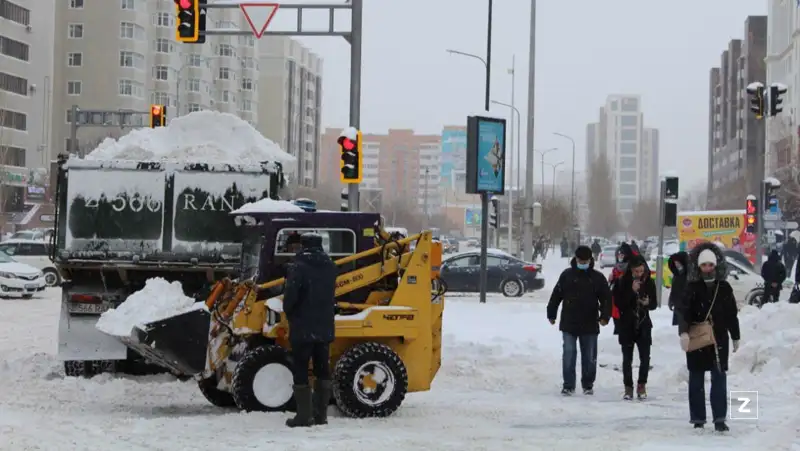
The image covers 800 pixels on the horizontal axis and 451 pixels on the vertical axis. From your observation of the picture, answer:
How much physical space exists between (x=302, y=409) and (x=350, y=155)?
34.9ft

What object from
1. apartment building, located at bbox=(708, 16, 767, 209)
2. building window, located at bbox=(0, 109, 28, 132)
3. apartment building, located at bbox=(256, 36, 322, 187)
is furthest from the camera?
apartment building, located at bbox=(256, 36, 322, 187)

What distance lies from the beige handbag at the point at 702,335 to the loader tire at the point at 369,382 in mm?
2605

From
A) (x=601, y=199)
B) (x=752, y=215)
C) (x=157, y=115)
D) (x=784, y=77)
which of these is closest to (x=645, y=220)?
(x=601, y=199)

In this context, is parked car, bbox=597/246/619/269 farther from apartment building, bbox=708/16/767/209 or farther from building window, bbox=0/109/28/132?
apartment building, bbox=708/16/767/209

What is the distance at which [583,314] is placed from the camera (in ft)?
44.3

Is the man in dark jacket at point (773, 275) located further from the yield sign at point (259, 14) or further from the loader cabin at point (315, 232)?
the loader cabin at point (315, 232)

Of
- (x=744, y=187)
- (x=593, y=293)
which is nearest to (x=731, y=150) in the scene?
(x=744, y=187)

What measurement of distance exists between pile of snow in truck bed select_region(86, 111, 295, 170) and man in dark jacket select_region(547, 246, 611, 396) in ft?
13.9

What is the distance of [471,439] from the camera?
9.66 meters

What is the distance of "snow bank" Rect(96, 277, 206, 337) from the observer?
1153 cm

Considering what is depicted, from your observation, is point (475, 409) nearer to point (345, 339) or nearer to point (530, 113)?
point (345, 339)

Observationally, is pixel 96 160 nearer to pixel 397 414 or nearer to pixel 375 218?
pixel 375 218

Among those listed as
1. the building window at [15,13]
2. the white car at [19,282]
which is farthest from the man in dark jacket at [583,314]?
the building window at [15,13]

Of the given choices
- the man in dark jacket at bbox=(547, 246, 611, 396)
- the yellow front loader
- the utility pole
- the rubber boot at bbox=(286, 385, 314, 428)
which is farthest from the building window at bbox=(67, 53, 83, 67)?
the rubber boot at bbox=(286, 385, 314, 428)
